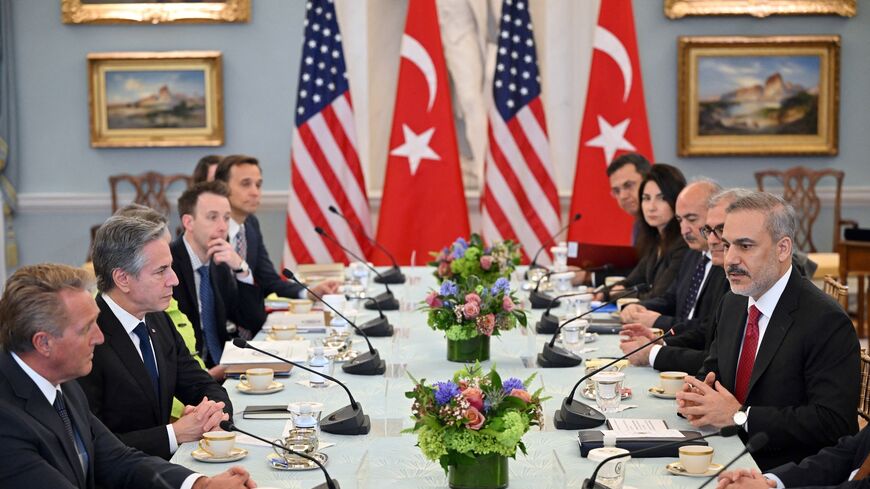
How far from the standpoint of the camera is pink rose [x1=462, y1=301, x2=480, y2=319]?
398 centimetres

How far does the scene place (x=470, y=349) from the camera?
4164 mm

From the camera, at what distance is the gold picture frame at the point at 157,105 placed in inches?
336

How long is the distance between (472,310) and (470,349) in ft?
0.80

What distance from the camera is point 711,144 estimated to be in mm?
8648

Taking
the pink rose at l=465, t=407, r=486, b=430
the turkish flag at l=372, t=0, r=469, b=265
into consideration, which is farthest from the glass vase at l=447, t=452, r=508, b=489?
the turkish flag at l=372, t=0, r=469, b=265

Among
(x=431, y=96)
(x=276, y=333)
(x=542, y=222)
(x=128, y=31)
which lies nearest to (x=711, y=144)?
(x=542, y=222)

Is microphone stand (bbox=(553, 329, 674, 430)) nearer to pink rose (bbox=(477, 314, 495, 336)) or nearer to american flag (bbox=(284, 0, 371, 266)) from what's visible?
pink rose (bbox=(477, 314, 495, 336))

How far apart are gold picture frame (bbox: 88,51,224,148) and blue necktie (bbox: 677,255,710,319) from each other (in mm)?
4620

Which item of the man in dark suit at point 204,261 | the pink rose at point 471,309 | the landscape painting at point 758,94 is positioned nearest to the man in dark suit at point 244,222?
the man in dark suit at point 204,261

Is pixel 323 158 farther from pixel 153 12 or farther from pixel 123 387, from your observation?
pixel 123 387

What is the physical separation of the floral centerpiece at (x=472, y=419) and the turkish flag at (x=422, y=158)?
5.42 meters

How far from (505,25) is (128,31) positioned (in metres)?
2.84

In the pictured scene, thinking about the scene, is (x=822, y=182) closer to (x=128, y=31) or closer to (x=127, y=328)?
(x=128, y=31)

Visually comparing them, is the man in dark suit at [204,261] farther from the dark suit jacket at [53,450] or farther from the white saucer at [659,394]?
the white saucer at [659,394]
